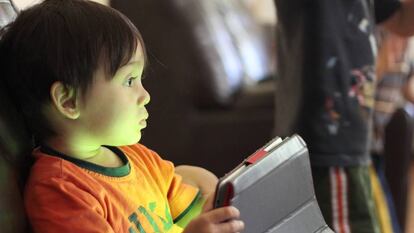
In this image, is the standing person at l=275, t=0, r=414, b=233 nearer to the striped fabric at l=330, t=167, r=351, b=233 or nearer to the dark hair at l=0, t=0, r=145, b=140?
the striped fabric at l=330, t=167, r=351, b=233

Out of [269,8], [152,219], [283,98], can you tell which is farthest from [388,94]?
[269,8]

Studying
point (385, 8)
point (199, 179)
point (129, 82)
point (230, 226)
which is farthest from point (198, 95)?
point (230, 226)

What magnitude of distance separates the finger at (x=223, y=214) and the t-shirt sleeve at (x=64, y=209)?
0.43ft

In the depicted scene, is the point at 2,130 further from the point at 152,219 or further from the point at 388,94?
the point at 388,94

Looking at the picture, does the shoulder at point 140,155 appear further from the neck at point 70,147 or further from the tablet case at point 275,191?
the tablet case at point 275,191

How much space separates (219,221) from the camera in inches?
30.6

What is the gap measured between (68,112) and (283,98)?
2.27 feet

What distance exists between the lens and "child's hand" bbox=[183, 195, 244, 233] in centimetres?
78

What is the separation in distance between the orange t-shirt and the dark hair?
71 millimetres

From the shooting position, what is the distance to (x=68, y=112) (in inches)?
33.9

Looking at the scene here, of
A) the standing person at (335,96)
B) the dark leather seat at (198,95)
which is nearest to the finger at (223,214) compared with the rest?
the standing person at (335,96)

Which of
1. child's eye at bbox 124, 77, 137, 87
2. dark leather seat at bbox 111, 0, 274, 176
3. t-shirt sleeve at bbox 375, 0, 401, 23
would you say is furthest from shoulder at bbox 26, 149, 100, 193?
dark leather seat at bbox 111, 0, 274, 176

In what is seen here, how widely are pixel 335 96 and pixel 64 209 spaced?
73 cm

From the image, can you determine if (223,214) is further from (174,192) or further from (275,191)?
(174,192)
